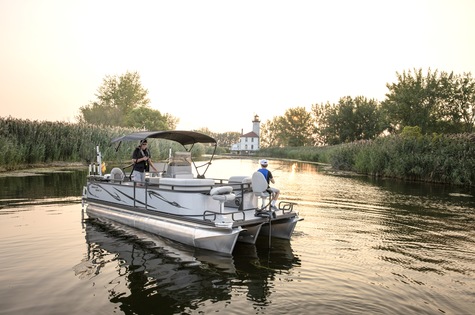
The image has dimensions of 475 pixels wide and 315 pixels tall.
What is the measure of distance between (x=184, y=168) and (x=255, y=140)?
106751mm

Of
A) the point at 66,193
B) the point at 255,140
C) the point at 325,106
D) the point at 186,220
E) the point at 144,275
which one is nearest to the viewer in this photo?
the point at 144,275

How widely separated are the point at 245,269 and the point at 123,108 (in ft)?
291

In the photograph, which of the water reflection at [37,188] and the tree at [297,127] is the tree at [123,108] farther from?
the water reflection at [37,188]

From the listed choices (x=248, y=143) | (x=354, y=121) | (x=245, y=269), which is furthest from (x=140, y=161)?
A: (x=248, y=143)

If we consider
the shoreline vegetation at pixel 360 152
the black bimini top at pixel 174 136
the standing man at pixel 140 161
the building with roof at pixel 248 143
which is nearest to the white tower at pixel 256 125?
the building with roof at pixel 248 143

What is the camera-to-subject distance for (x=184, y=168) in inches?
418

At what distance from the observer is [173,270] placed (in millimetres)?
7227

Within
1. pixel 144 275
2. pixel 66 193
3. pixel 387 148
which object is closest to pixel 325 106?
pixel 387 148

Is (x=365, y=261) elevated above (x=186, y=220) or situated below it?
below

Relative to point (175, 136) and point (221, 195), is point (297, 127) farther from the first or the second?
point (221, 195)

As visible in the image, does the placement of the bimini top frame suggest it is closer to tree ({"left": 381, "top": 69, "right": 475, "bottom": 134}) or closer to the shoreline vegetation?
the shoreline vegetation

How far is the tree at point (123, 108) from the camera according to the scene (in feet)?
267

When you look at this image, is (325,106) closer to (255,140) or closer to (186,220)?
(255,140)

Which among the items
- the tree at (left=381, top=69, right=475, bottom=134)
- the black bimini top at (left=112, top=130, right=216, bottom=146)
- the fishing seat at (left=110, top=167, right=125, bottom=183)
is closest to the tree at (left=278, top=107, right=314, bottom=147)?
the tree at (left=381, top=69, right=475, bottom=134)
